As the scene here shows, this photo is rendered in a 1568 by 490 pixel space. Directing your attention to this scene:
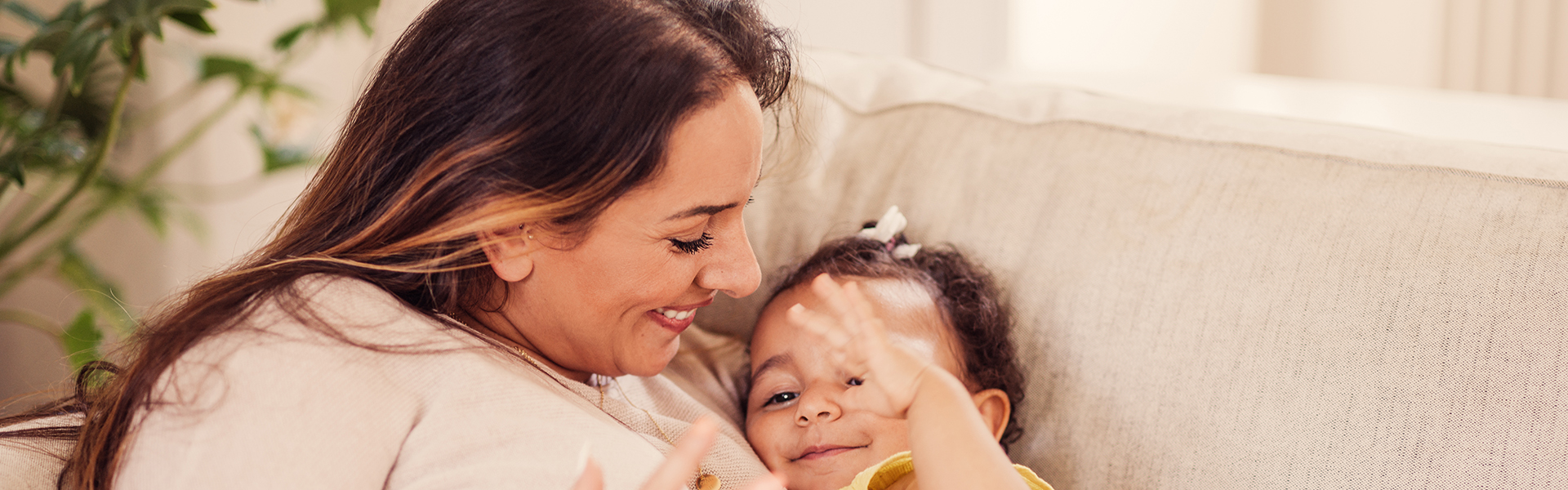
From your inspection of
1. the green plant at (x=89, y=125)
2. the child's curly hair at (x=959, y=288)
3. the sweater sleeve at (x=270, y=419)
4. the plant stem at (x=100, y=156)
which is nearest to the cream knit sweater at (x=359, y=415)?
the sweater sleeve at (x=270, y=419)

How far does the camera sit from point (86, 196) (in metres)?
2.39

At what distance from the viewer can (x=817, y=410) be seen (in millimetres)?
1066

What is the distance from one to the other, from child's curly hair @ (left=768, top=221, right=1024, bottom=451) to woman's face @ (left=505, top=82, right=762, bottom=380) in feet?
0.92

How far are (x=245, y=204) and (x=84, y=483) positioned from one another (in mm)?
2291

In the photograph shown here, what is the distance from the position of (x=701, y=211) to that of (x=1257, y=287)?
1.69 ft

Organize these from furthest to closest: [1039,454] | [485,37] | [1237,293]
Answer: [1039,454], [1237,293], [485,37]

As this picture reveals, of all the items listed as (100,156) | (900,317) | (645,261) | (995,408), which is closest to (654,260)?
(645,261)

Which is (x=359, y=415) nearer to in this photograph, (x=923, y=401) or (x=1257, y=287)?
(x=923, y=401)

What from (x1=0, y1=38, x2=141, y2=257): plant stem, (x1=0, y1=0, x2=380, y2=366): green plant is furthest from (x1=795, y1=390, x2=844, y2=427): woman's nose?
(x1=0, y1=38, x2=141, y2=257): plant stem

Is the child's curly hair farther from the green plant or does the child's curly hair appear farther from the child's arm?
the green plant

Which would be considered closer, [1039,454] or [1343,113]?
[1039,454]

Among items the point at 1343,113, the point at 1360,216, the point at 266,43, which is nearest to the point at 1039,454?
the point at 1360,216

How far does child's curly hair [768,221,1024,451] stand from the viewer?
113 cm

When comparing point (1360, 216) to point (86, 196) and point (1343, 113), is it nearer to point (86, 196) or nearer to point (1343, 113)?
point (1343, 113)
